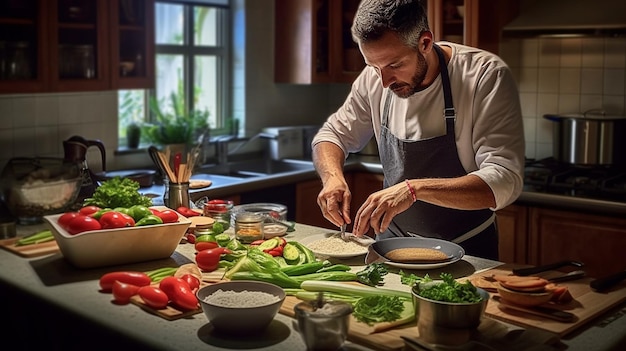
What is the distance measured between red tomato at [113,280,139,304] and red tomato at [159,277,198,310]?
3.4 inches

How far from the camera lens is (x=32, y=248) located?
8.23 feet

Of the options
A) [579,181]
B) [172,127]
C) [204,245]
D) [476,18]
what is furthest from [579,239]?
[172,127]

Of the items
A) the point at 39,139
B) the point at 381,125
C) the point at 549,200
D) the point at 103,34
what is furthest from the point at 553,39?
the point at 39,139

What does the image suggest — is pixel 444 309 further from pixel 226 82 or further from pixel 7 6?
pixel 226 82

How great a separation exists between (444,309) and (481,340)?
11cm

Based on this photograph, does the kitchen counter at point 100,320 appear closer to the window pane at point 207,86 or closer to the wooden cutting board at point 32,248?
the wooden cutting board at point 32,248

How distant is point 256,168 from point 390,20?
2639 mm

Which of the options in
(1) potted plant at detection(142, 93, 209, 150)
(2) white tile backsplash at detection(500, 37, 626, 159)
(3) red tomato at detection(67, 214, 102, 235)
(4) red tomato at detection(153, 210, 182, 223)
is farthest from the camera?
(1) potted plant at detection(142, 93, 209, 150)

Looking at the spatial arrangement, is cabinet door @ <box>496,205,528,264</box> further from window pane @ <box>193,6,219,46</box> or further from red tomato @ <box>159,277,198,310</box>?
red tomato @ <box>159,277,198,310</box>

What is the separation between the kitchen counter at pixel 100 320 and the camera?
69.3 inches

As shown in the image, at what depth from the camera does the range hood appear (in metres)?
3.97

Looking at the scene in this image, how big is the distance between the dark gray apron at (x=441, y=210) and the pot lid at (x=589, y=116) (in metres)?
1.54

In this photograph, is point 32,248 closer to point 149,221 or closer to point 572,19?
point 149,221

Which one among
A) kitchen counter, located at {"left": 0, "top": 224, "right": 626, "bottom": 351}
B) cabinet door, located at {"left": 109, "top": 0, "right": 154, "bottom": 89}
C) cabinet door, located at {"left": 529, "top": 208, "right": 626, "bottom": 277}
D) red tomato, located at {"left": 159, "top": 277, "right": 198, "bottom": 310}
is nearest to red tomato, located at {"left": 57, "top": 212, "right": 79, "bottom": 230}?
kitchen counter, located at {"left": 0, "top": 224, "right": 626, "bottom": 351}
